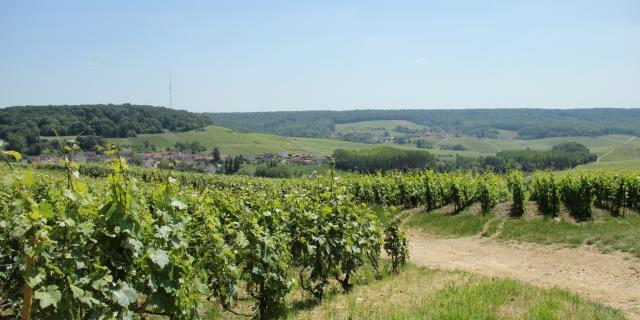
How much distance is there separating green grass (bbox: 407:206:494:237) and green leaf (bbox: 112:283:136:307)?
604 inches

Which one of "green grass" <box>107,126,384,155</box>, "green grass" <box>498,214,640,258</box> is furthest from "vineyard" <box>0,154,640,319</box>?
"green grass" <box>107,126,384,155</box>

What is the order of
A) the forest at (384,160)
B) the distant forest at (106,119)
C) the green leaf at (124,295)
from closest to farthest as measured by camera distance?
1. the green leaf at (124,295)
2. the distant forest at (106,119)
3. the forest at (384,160)

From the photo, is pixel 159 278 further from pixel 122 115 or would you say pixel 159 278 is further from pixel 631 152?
pixel 631 152

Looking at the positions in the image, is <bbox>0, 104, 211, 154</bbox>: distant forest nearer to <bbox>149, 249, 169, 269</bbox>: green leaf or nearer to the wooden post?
<bbox>149, 249, 169, 269</bbox>: green leaf

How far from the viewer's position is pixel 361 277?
31.9ft

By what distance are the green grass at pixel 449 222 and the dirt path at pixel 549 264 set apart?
89cm

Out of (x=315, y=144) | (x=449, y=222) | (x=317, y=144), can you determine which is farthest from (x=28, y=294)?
(x=317, y=144)

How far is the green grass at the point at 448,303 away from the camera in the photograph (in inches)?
245

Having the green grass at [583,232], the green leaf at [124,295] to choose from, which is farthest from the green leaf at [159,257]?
the green grass at [583,232]

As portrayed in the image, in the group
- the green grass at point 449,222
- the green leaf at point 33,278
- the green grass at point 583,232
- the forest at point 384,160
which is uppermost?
the green leaf at point 33,278

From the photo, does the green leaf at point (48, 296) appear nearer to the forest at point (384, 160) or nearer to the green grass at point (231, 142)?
the forest at point (384, 160)

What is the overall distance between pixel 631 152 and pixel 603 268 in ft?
383

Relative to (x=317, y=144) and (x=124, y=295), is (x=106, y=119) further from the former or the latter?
(x=124, y=295)

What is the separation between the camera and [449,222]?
61.5 ft
